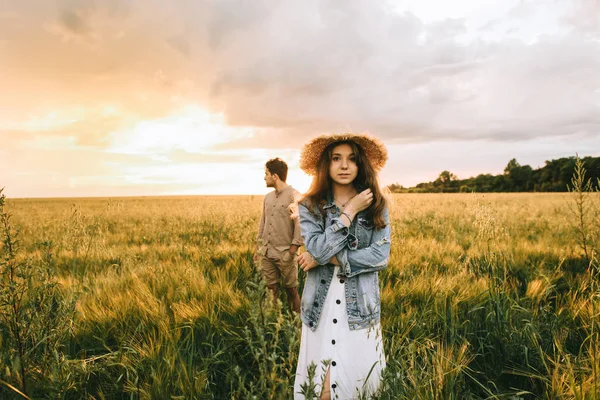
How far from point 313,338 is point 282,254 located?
198cm

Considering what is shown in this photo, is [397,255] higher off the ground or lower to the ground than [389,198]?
lower

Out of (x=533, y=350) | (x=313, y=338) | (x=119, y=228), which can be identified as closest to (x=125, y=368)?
(x=313, y=338)

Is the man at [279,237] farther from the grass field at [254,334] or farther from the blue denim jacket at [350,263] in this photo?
the blue denim jacket at [350,263]

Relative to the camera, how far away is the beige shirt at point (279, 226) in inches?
167

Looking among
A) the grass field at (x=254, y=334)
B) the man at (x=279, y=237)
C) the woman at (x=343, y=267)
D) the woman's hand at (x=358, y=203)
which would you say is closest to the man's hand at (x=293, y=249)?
the man at (x=279, y=237)

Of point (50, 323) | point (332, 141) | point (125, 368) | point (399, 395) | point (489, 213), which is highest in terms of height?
point (332, 141)

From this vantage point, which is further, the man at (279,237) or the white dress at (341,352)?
the man at (279,237)

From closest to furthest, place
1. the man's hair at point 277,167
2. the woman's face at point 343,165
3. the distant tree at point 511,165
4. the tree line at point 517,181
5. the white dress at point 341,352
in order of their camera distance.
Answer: the white dress at point 341,352 < the woman's face at point 343,165 < the man's hair at point 277,167 < the tree line at point 517,181 < the distant tree at point 511,165

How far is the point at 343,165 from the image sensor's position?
7.94 ft

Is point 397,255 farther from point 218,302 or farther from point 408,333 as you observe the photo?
point 218,302

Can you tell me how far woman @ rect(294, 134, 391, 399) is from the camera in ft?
6.98

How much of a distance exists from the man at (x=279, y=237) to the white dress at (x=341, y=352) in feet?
6.18

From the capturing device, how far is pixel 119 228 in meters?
11.3

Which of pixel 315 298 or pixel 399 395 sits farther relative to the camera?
pixel 315 298
